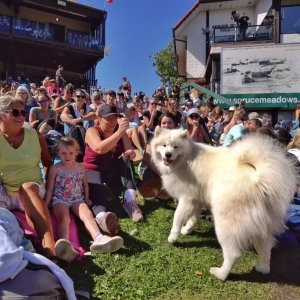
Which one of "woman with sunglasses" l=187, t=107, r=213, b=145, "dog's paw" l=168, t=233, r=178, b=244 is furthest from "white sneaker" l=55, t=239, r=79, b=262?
"woman with sunglasses" l=187, t=107, r=213, b=145

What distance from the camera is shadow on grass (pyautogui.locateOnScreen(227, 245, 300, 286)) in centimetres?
296

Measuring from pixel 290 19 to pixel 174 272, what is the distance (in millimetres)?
20290

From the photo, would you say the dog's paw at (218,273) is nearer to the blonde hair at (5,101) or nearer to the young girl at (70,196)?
the young girl at (70,196)

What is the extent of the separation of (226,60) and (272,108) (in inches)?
147

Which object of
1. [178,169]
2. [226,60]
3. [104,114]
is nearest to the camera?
[178,169]

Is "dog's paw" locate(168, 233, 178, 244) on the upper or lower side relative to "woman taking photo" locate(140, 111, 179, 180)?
lower

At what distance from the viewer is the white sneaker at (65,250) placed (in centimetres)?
275

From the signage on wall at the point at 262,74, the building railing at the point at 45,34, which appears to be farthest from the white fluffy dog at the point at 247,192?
the building railing at the point at 45,34

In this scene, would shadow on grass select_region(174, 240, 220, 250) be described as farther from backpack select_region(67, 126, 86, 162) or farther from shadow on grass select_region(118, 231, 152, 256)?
backpack select_region(67, 126, 86, 162)

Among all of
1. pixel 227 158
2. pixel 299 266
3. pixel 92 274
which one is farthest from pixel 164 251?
pixel 299 266

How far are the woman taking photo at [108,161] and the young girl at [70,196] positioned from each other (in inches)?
6.7

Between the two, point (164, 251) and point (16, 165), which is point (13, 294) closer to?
point (16, 165)

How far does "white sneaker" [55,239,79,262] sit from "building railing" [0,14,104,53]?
68.9 feet

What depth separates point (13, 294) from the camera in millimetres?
1911
